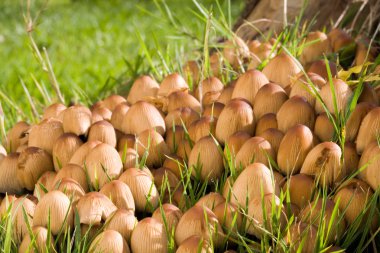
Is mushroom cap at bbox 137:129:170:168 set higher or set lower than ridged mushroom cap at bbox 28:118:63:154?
lower

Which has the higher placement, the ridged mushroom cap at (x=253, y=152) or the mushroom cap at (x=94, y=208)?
the mushroom cap at (x=94, y=208)

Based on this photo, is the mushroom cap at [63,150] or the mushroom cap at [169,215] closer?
the mushroom cap at [169,215]

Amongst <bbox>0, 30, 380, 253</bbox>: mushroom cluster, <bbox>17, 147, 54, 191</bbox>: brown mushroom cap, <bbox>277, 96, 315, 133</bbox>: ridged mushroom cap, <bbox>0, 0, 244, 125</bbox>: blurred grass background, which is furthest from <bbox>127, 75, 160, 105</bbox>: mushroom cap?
<bbox>0, 0, 244, 125</bbox>: blurred grass background

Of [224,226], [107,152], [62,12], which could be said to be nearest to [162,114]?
[107,152]

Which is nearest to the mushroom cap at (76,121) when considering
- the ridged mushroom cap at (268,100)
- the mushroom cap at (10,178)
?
the mushroom cap at (10,178)

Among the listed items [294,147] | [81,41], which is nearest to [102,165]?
[294,147]

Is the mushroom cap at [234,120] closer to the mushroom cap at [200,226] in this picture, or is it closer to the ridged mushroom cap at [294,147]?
the ridged mushroom cap at [294,147]

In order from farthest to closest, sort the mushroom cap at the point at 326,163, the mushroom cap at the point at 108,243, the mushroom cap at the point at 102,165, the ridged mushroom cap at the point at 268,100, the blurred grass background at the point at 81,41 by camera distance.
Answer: the blurred grass background at the point at 81,41, the ridged mushroom cap at the point at 268,100, the mushroom cap at the point at 102,165, the mushroom cap at the point at 326,163, the mushroom cap at the point at 108,243

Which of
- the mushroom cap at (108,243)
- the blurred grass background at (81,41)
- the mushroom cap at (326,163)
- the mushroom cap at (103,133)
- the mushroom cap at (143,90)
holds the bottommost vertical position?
the blurred grass background at (81,41)

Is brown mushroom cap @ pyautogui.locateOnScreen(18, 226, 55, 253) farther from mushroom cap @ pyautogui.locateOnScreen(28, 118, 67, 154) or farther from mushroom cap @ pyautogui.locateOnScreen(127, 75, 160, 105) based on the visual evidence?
mushroom cap @ pyautogui.locateOnScreen(127, 75, 160, 105)
